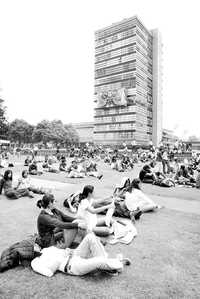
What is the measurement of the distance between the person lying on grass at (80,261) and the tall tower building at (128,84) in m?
82.3

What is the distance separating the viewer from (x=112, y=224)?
534cm

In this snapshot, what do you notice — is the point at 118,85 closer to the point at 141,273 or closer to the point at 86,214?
the point at 86,214

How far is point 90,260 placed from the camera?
11.1 feet

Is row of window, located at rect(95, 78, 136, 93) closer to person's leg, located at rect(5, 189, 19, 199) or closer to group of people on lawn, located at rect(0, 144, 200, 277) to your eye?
person's leg, located at rect(5, 189, 19, 199)

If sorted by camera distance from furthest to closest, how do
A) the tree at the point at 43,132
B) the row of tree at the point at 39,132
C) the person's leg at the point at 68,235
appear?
the row of tree at the point at 39,132
the tree at the point at 43,132
the person's leg at the point at 68,235

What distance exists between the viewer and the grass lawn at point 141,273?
3.09 meters

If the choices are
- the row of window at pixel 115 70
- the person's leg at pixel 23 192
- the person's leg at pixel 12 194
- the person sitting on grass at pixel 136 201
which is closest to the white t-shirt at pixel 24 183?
the person's leg at pixel 23 192

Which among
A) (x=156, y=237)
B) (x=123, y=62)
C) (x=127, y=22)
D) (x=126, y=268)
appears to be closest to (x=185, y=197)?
(x=156, y=237)

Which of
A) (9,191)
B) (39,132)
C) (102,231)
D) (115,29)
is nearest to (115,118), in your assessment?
(39,132)

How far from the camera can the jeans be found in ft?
11.0

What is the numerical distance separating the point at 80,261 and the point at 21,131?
79.9 m

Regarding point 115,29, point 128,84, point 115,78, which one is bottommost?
point 128,84

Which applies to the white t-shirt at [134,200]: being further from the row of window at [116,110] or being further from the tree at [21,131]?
the row of window at [116,110]

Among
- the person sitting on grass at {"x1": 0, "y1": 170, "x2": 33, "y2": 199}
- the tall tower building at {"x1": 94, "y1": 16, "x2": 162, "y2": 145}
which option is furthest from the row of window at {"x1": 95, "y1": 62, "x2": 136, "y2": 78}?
the person sitting on grass at {"x1": 0, "y1": 170, "x2": 33, "y2": 199}
